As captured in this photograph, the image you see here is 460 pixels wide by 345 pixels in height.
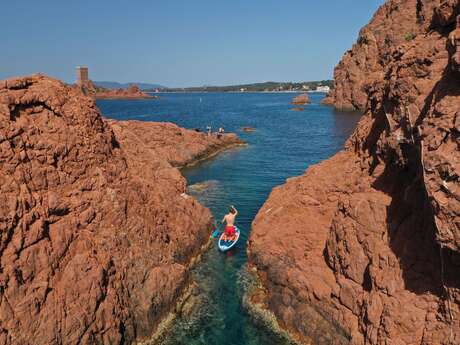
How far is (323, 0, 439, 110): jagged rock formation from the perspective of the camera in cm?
9794

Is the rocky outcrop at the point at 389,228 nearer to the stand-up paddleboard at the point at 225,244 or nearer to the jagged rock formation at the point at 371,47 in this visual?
the stand-up paddleboard at the point at 225,244

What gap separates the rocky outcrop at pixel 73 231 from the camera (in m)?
11.8

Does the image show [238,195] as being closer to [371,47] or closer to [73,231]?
[73,231]

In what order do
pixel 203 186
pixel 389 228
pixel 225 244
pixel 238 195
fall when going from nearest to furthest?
pixel 389 228 < pixel 225 244 < pixel 238 195 < pixel 203 186

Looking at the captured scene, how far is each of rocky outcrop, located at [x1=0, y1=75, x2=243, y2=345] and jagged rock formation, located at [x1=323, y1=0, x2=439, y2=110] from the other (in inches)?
3610

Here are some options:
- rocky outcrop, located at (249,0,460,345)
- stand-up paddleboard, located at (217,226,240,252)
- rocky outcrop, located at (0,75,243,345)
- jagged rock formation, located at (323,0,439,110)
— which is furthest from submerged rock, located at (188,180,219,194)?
jagged rock formation, located at (323,0,439,110)

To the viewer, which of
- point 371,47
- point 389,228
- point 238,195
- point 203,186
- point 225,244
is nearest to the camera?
point 389,228

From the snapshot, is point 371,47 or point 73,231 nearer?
point 73,231

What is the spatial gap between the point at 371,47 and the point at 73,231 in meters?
115

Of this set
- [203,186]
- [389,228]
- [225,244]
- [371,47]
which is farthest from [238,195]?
[371,47]

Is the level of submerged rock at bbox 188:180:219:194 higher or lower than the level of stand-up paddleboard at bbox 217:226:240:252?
higher

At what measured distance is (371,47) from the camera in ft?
363

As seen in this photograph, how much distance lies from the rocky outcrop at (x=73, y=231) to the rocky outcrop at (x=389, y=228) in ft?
17.9

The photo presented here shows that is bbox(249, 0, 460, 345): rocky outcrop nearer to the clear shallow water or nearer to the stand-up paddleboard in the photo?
the clear shallow water
